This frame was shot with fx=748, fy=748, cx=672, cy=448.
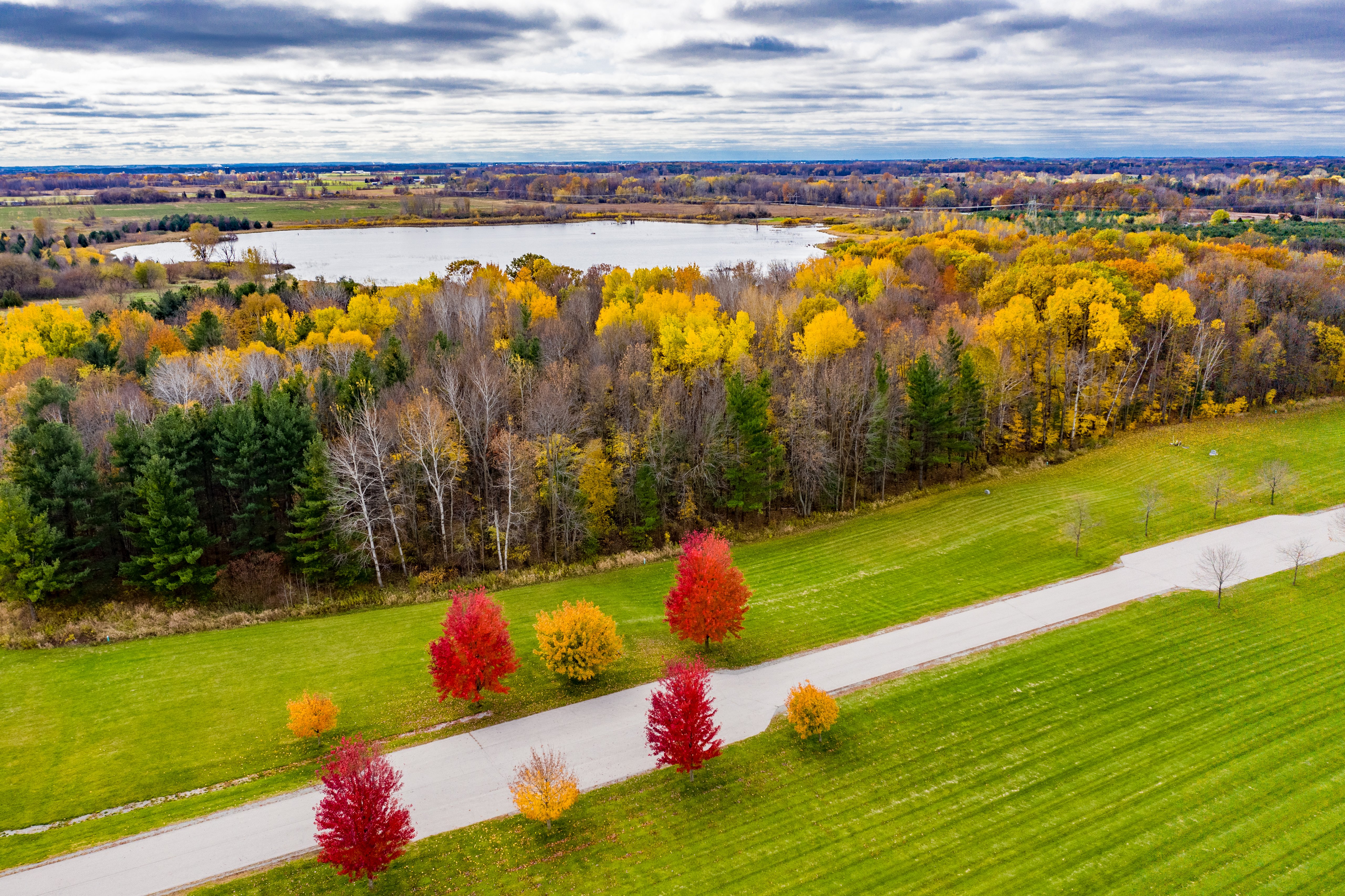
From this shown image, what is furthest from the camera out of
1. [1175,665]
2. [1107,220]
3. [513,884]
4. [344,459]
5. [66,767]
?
[1107,220]

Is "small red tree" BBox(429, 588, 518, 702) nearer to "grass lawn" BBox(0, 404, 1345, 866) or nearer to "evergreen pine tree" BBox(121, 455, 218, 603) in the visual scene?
"grass lawn" BBox(0, 404, 1345, 866)

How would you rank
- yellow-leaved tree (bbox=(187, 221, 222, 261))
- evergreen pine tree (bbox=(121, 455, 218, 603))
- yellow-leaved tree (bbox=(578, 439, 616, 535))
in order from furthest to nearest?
1. yellow-leaved tree (bbox=(187, 221, 222, 261))
2. yellow-leaved tree (bbox=(578, 439, 616, 535))
3. evergreen pine tree (bbox=(121, 455, 218, 603))

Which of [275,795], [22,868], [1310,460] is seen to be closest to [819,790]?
[275,795]

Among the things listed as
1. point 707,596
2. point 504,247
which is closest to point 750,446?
point 707,596

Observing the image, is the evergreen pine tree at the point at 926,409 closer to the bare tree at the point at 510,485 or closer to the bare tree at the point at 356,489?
the bare tree at the point at 510,485

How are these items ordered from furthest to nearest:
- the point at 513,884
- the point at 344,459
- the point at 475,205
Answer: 1. the point at 475,205
2. the point at 344,459
3. the point at 513,884

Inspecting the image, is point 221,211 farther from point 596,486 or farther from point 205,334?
point 596,486

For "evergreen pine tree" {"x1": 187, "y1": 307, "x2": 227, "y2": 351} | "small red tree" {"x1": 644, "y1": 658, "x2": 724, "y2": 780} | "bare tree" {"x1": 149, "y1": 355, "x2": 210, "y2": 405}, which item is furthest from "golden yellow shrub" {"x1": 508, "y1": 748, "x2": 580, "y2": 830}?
"evergreen pine tree" {"x1": 187, "y1": 307, "x2": 227, "y2": 351}

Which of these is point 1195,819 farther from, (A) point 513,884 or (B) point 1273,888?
(A) point 513,884
